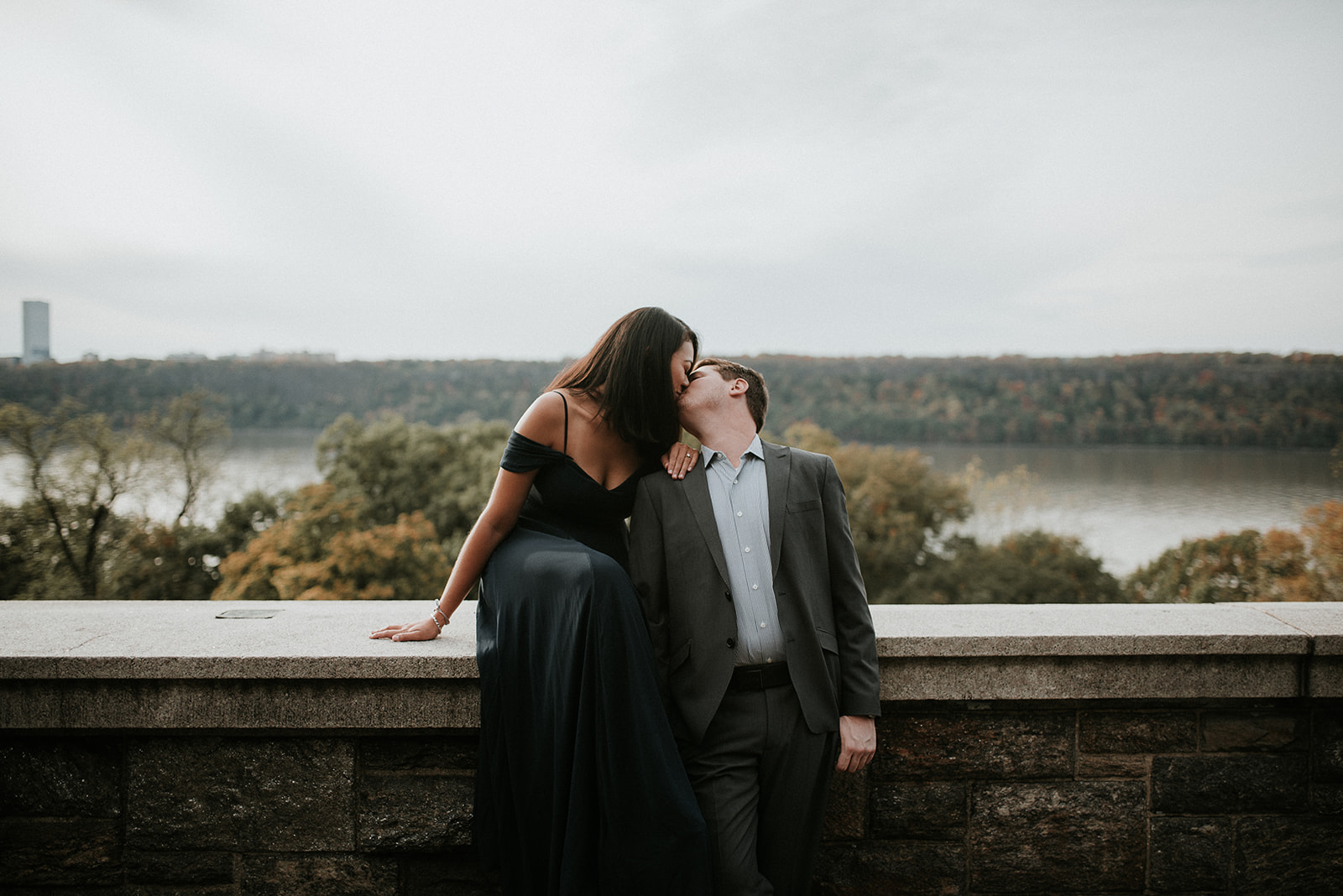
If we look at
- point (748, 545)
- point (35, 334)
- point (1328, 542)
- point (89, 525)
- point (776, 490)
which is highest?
point (35, 334)

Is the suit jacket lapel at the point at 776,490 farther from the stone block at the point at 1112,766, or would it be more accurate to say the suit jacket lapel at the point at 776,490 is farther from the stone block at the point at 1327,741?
the stone block at the point at 1327,741

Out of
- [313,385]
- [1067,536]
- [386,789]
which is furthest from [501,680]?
[313,385]

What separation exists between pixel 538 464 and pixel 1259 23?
10.3m

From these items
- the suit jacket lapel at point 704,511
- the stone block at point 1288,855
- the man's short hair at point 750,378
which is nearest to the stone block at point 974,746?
the stone block at point 1288,855

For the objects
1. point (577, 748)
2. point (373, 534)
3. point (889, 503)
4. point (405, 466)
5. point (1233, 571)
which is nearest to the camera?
point (577, 748)

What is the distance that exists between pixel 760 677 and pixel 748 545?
0.33 metres

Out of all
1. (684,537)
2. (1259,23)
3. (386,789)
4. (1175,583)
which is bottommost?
(1175,583)

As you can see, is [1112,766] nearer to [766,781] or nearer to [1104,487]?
[766,781]

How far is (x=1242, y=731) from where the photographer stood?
7.02ft

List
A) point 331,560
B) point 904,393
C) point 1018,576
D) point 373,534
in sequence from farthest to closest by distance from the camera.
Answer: point 904,393 < point 1018,576 < point 373,534 < point 331,560

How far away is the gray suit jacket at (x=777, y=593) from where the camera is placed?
1819 millimetres

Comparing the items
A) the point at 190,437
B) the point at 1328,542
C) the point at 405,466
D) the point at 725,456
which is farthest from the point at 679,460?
the point at 190,437

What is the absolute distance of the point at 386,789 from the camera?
203 centimetres

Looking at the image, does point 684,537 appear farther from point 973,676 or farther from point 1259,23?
point 1259,23
